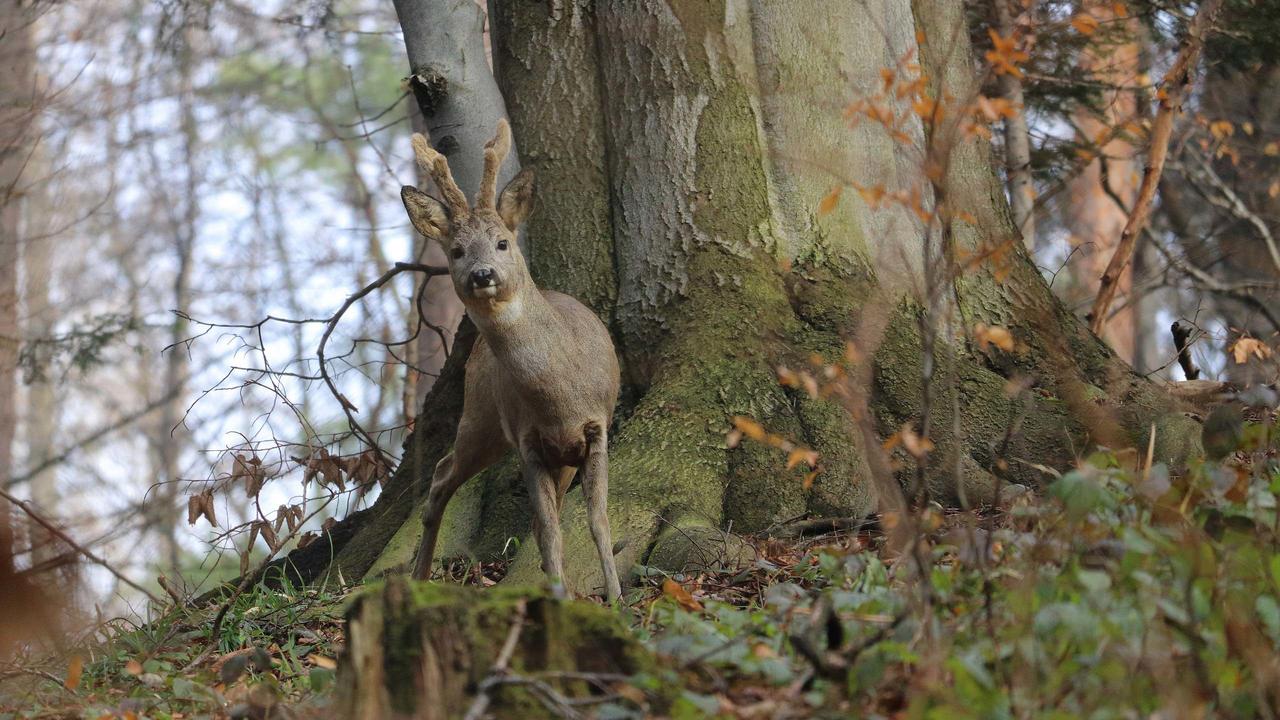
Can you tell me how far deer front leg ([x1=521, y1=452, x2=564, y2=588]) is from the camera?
17.8ft

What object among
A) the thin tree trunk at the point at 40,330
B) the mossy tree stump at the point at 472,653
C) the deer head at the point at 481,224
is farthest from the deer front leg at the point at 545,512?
the thin tree trunk at the point at 40,330

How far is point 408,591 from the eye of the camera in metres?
3.16

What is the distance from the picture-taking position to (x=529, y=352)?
211 inches

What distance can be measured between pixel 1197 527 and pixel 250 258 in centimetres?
1694

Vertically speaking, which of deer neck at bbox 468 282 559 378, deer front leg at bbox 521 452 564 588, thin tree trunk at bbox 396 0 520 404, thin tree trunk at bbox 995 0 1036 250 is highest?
thin tree trunk at bbox 396 0 520 404

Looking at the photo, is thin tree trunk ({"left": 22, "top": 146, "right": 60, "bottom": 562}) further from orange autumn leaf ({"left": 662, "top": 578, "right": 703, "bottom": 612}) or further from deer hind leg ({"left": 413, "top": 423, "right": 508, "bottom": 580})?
orange autumn leaf ({"left": 662, "top": 578, "right": 703, "bottom": 612})

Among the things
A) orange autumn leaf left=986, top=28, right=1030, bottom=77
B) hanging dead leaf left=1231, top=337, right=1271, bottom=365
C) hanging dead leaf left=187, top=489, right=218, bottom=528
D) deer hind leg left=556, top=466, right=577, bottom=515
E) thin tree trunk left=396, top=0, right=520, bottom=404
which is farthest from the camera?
thin tree trunk left=396, top=0, right=520, bottom=404

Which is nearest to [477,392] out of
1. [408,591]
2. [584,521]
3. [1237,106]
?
[584,521]

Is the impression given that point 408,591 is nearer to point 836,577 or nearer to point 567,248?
point 836,577

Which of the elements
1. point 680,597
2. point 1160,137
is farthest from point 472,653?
point 1160,137

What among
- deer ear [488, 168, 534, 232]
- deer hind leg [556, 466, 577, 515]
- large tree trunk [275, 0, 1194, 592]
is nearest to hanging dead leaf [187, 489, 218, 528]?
large tree trunk [275, 0, 1194, 592]

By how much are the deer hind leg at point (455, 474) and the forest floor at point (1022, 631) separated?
1.76 meters

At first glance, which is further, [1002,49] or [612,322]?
[612,322]

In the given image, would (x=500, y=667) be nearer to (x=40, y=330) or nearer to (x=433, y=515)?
(x=433, y=515)
